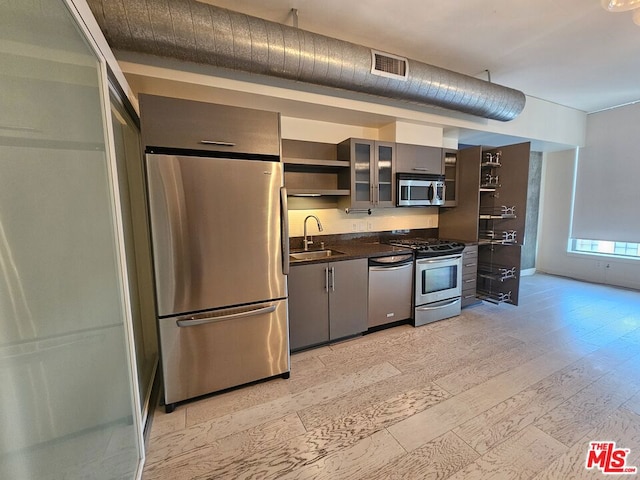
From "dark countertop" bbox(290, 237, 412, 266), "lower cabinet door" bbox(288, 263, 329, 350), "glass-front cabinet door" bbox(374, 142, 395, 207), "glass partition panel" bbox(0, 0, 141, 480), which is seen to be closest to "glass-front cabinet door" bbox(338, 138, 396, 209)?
"glass-front cabinet door" bbox(374, 142, 395, 207)

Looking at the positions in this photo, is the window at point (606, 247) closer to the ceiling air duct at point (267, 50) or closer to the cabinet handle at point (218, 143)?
the ceiling air duct at point (267, 50)

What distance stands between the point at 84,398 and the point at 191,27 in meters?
2.13

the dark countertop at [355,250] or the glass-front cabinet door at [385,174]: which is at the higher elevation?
the glass-front cabinet door at [385,174]

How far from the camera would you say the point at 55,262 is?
2.81 ft

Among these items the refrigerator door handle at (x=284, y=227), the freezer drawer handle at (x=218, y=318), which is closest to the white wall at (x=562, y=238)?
the refrigerator door handle at (x=284, y=227)

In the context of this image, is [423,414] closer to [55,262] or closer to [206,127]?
[55,262]

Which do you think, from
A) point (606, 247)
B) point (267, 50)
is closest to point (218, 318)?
point (267, 50)

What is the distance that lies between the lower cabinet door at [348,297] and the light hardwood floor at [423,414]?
17 cm

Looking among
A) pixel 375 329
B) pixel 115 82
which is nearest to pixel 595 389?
pixel 375 329

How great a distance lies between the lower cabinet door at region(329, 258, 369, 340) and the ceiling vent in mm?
1746

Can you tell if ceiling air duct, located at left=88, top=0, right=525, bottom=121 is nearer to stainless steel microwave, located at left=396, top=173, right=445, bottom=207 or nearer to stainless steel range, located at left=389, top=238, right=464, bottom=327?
stainless steel microwave, located at left=396, top=173, right=445, bottom=207

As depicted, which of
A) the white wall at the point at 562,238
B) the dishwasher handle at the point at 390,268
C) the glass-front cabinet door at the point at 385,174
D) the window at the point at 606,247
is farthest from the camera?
the white wall at the point at 562,238

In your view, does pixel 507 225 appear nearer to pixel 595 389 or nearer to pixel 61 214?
pixel 595 389

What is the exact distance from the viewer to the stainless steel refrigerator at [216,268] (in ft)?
5.79
